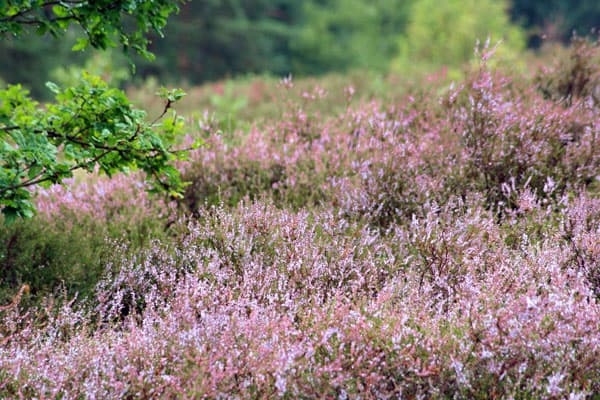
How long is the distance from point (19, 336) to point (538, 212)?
3.37 meters

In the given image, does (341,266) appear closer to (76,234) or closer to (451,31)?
(76,234)

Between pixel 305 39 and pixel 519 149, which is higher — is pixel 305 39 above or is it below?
above

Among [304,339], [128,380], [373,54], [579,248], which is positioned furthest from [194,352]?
[373,54]

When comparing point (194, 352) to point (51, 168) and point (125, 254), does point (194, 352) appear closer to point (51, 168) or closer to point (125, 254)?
point (51, 168)

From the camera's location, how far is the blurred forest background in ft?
56.2

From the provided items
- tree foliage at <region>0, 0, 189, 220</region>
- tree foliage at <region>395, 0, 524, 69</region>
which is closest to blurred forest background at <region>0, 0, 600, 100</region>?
tree foliage at <region>395, 0, 524, 69</region>

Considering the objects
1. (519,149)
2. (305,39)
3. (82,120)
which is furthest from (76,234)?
(305,39)

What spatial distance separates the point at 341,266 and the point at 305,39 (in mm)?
24804

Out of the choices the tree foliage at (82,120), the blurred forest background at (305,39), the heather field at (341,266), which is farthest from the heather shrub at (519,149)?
the blurred forest background at (305,39)

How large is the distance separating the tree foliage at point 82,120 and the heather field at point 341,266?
0.67m

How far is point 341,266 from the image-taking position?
3402 mm

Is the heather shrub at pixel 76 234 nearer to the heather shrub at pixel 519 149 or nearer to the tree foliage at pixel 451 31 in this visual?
the heather shrub at pixel 519 149

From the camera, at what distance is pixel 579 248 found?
3.30 meters

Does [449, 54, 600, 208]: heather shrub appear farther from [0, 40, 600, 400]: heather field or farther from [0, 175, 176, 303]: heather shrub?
[0, 175, 176, 303]: heather shrub
